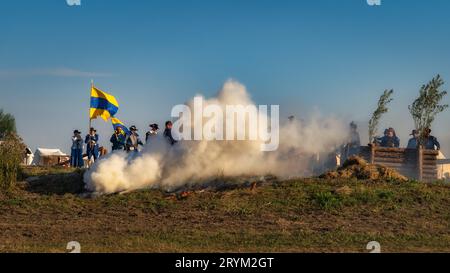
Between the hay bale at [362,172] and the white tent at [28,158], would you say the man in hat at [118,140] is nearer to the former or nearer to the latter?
the white tent at [28,158]

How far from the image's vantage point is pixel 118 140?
1299 inches

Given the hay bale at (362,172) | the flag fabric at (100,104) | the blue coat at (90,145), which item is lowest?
the hay bale at (362,172)

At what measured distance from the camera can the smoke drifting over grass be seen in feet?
86.9

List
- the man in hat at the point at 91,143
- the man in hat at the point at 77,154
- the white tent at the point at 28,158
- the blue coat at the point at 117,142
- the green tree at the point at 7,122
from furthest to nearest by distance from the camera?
the green tree at the point at 7,122, the white tent at the point at 28,158, the man in hat at the point at 77,154, the man in hat at the point at 91,143, the blue coat at the point at 117,142

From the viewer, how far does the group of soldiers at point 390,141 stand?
30.9 meters

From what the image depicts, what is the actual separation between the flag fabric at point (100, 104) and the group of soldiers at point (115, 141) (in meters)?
1.01

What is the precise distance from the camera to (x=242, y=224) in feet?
69.2

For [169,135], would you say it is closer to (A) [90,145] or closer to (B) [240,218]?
(B) [240,218]

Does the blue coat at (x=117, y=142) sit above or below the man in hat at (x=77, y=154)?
above

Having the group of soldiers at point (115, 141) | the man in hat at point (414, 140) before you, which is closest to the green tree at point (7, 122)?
the group of soldiers at point (115, 141)

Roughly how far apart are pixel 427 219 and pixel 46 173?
1662 cm

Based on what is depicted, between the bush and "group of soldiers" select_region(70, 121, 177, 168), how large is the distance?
427 centimetres

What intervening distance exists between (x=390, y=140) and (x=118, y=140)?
492 inches

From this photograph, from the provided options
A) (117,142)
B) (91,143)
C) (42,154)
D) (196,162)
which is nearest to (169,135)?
(196,162)
